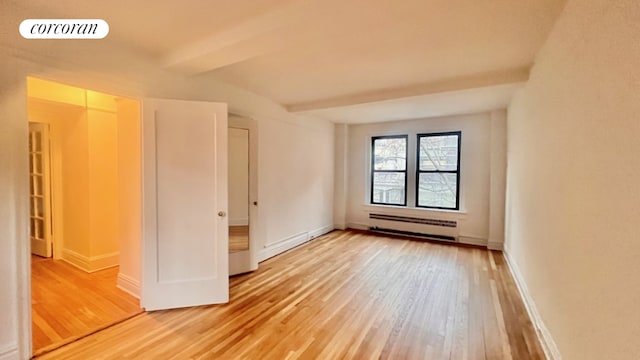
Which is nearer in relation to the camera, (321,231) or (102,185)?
(102,185)

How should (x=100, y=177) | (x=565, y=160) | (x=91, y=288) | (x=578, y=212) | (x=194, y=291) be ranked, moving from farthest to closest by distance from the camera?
(x=100, y=177), (x=91, y=288), (x=194, y=291), (x=565, y=160), (x=578, y=212)

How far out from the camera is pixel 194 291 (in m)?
2.92

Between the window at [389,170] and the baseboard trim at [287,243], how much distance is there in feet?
4.95

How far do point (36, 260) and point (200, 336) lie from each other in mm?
3556

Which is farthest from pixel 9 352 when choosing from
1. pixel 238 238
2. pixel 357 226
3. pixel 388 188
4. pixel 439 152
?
pixel 439 152

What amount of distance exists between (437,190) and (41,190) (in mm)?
6557

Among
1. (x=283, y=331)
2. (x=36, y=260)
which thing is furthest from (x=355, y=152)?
(x=36, y=260)

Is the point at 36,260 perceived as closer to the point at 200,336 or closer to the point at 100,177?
the point at 100,177

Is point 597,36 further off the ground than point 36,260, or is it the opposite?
point 597,36

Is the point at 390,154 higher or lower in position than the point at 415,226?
higher

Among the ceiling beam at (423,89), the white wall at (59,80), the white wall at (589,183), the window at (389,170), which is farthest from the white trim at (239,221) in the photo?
the window at (389,170)

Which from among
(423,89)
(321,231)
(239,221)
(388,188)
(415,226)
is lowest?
(321,231)

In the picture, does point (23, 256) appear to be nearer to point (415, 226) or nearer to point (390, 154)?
point (415, 226)

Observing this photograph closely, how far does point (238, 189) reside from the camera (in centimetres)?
379
